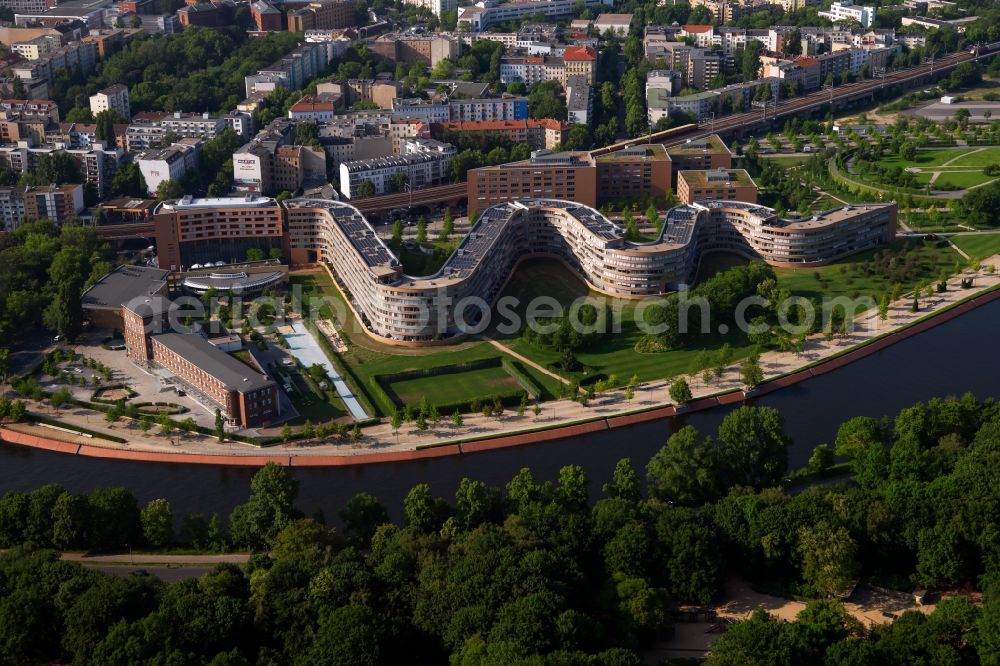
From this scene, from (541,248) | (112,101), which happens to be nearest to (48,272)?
(541,248)

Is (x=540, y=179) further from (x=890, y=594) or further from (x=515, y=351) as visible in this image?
(x=890, y=594)

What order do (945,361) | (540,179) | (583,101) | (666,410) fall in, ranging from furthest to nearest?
(583,101) → (540,179) → (945,361) → (666,410)

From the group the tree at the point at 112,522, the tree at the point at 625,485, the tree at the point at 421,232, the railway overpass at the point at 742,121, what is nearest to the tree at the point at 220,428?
the tree at the point at 112,522

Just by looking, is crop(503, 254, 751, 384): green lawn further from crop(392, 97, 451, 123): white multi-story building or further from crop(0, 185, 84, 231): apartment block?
crop(392, 97, 451, 123): white multi-story building

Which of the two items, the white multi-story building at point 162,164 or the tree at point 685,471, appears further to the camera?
the white multi-story building at point 162,164

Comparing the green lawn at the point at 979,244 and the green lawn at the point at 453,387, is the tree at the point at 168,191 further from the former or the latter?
the green lawn at the point at 979,244

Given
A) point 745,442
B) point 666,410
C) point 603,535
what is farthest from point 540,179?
point 603,535
